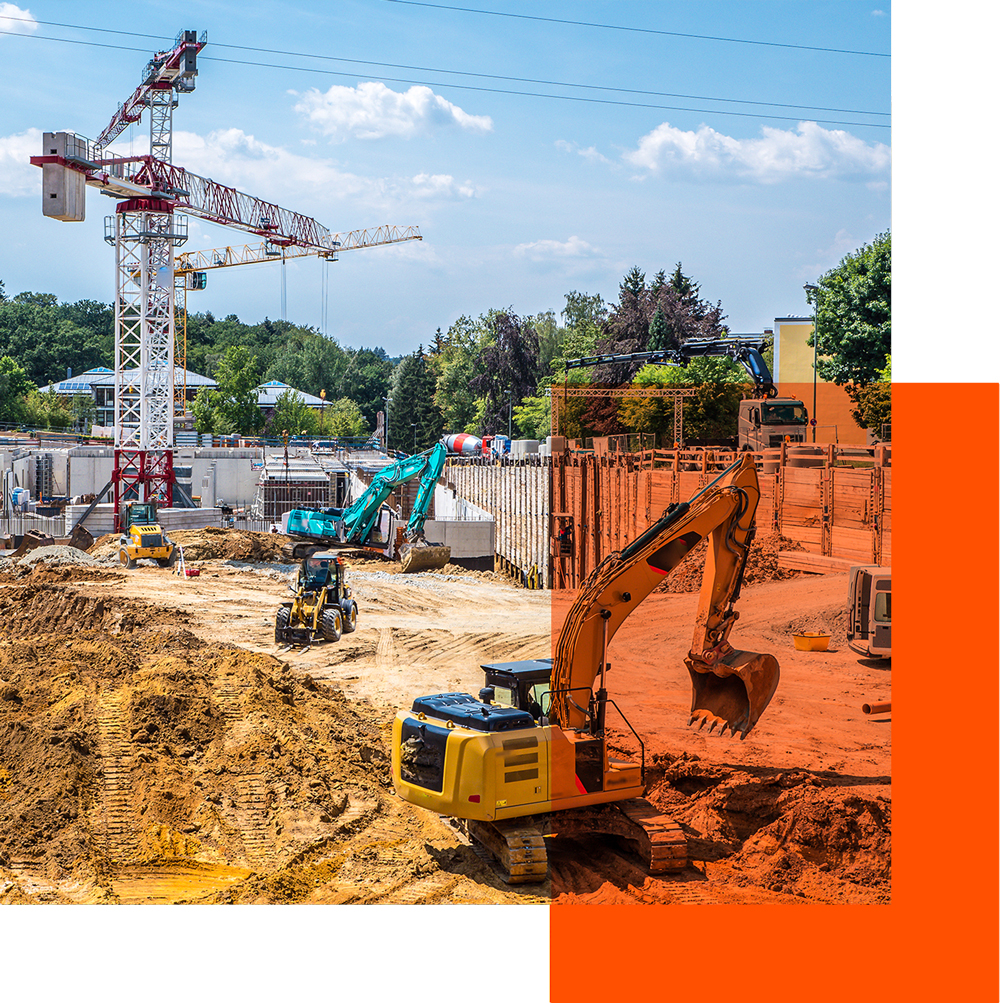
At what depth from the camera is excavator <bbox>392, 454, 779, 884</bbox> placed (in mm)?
8922

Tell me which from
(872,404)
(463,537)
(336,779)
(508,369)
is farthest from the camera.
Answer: (508,369)

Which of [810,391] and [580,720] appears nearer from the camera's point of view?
[580,720]

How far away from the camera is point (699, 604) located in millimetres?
9680

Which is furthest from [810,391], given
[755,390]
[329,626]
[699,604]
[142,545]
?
[142,545]

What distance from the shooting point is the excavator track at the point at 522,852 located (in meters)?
9.32

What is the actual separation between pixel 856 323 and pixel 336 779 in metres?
16.1

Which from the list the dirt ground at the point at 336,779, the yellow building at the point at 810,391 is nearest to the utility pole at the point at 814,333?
the yellow building at the point at 810,391

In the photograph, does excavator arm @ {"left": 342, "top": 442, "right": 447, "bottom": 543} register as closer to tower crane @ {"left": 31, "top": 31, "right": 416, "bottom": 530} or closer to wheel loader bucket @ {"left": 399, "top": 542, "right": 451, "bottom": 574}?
wheel loader bucket @ {"left": 399, "top": 542, "right": 451, "bottom": 574}

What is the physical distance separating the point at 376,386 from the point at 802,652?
6217 centimetres

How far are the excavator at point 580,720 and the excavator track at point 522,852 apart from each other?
0.03 ft

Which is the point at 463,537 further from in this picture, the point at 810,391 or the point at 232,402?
the point at 232,402

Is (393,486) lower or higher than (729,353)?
lower

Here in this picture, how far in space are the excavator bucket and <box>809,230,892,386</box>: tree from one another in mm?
12028

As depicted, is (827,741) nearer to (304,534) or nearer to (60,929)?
(60,929)
